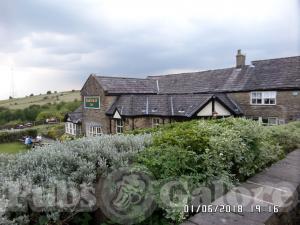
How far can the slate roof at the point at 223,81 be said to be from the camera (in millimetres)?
20594

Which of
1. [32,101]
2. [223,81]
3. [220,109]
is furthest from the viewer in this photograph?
[32,101]

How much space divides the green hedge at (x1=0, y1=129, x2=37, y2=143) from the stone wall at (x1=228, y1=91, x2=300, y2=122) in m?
26.6

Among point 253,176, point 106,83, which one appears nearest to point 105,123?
point 106,83

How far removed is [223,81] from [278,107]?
18.5 feet

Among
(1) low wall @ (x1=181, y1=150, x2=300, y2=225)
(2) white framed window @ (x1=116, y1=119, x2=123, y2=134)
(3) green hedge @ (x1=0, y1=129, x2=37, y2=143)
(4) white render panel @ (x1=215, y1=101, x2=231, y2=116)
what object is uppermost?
(4) white render panel @ (x1=215, y1=101, x2=231, y2=116)

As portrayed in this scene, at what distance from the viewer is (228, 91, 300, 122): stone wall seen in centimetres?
1947

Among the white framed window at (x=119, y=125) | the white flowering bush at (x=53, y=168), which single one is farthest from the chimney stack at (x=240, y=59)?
the white flowering bush at (x=53, y=168)

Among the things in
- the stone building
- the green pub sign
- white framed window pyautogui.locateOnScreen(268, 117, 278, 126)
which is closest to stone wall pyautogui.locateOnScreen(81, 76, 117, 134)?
the stone building

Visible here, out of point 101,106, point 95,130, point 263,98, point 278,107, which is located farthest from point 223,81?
point 95,130

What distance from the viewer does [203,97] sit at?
1980cm

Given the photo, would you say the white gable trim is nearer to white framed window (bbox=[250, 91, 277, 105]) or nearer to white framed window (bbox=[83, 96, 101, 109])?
white framed window (bbox=[83, 96, 101, 109])

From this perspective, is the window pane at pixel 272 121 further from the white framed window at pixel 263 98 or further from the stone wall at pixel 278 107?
the white framed window at pixel 263 98

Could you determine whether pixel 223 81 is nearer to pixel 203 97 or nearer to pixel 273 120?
pixel 203 97

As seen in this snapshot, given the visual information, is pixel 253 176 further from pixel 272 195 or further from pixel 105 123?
pixel 105 123
